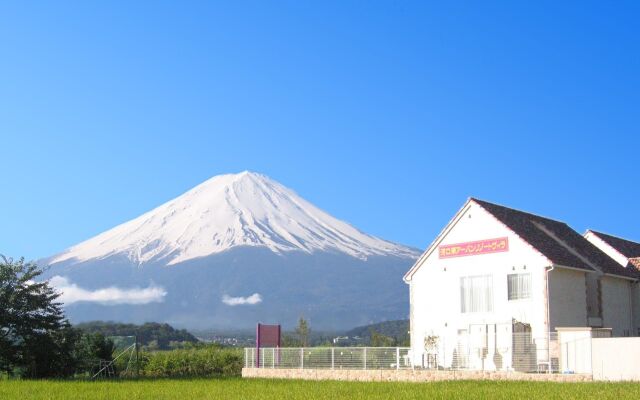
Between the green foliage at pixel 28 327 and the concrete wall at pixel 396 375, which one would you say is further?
the green foliage at pixel 28 327

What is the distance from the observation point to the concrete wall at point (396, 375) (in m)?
30.6

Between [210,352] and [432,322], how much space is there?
1725 cm

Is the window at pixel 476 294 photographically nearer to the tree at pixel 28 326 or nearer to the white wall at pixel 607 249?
the white wall at pixel 607 249

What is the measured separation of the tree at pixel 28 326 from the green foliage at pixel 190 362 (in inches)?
457

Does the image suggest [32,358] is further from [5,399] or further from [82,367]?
[5,399]

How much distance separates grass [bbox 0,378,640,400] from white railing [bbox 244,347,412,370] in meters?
5.51

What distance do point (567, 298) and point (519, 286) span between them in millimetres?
2079

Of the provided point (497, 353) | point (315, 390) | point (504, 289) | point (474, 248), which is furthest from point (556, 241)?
point (315, 390)

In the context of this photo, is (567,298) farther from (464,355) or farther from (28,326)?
(28,326)

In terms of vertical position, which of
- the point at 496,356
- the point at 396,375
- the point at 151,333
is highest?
the point at 151,333

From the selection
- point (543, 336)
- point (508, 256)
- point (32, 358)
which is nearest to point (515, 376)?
point (543, 336)

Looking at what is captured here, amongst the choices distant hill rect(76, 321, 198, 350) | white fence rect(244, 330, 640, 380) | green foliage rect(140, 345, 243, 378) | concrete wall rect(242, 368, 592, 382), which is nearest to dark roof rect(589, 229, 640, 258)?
white fence rect(244, 330, 640, 380)

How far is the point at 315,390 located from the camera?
2727cm

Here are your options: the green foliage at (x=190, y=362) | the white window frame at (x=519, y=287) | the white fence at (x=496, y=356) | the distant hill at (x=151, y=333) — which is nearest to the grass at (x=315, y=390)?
the white fence at (x=496, y=356)
